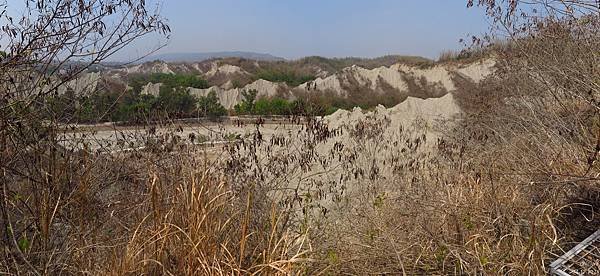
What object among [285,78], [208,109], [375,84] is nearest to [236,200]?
[208,109]

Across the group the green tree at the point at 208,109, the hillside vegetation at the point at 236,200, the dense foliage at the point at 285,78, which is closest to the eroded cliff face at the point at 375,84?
the dense foliage at the point at 285,78

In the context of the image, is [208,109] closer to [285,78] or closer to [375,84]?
[375,84]

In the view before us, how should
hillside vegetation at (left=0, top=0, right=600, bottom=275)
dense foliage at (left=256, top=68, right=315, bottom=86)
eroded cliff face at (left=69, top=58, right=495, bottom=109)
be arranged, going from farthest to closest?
dense foliage at (left=256, top=68, right=315, bottom=86) → eroded cliff face at (left=69, top=58, right=495, bottom=109) → hillside vegetation at (left=0, top=0, right=600, bottom=275)

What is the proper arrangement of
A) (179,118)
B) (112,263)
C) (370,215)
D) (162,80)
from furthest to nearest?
(162,80) → (179,118) → (370,215) → (112,263)

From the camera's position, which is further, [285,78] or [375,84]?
[285,78]

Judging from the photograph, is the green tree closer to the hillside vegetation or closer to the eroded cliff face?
the hillside vegetation

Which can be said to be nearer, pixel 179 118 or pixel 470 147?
pixel 179 118

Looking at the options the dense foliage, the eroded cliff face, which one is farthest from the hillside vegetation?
the dense foliage

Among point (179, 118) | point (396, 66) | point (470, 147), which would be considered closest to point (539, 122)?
point (470, 147)

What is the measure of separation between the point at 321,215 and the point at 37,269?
9.66 ft

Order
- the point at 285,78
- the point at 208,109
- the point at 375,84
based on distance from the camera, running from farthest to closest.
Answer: the point at 285,78
the point at 375,84
the point at 208,109

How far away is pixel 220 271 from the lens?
7.27 ft

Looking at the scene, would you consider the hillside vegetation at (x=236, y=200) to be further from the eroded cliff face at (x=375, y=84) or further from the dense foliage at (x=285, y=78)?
the dense foliage at (x=285, y=78)

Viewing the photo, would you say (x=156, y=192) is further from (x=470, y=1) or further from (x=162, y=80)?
(x=162, y=80)
